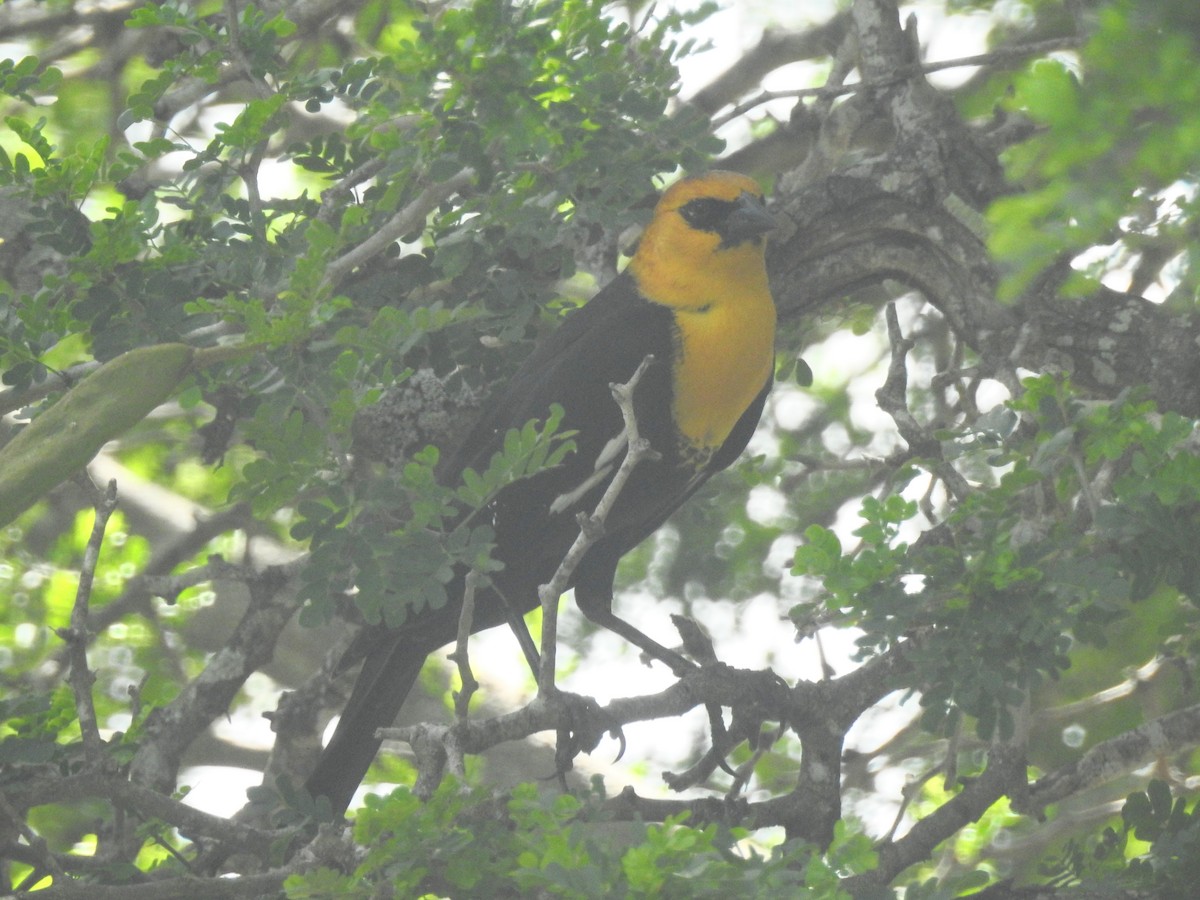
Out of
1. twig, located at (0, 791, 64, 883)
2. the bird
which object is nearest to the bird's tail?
the bird

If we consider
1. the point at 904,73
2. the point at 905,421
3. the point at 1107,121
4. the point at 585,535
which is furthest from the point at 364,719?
the point at 1107,121

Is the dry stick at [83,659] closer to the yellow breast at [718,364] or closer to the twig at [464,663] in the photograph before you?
the twig at [464,663]

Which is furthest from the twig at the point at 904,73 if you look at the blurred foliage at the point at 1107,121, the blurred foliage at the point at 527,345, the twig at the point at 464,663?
the blurred foliage at the point at 1107,121

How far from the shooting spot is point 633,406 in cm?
286

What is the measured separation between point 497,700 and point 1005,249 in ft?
11.3

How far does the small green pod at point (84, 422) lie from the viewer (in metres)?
1.98

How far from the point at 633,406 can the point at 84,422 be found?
3.82ft

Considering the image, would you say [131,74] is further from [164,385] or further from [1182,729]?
[1182,729]

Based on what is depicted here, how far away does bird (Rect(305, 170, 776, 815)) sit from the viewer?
2957 millimetres

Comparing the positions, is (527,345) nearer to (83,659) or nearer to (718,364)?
(718,364)

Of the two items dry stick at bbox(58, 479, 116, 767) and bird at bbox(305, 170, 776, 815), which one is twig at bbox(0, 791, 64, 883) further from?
bird at bbox(305, 170, 776, 815)

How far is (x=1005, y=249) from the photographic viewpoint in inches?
42.1

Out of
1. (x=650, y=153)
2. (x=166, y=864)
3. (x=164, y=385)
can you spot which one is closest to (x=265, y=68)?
(x=650, y=153)

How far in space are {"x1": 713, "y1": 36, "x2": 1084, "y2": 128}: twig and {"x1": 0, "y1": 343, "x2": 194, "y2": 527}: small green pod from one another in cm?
143
